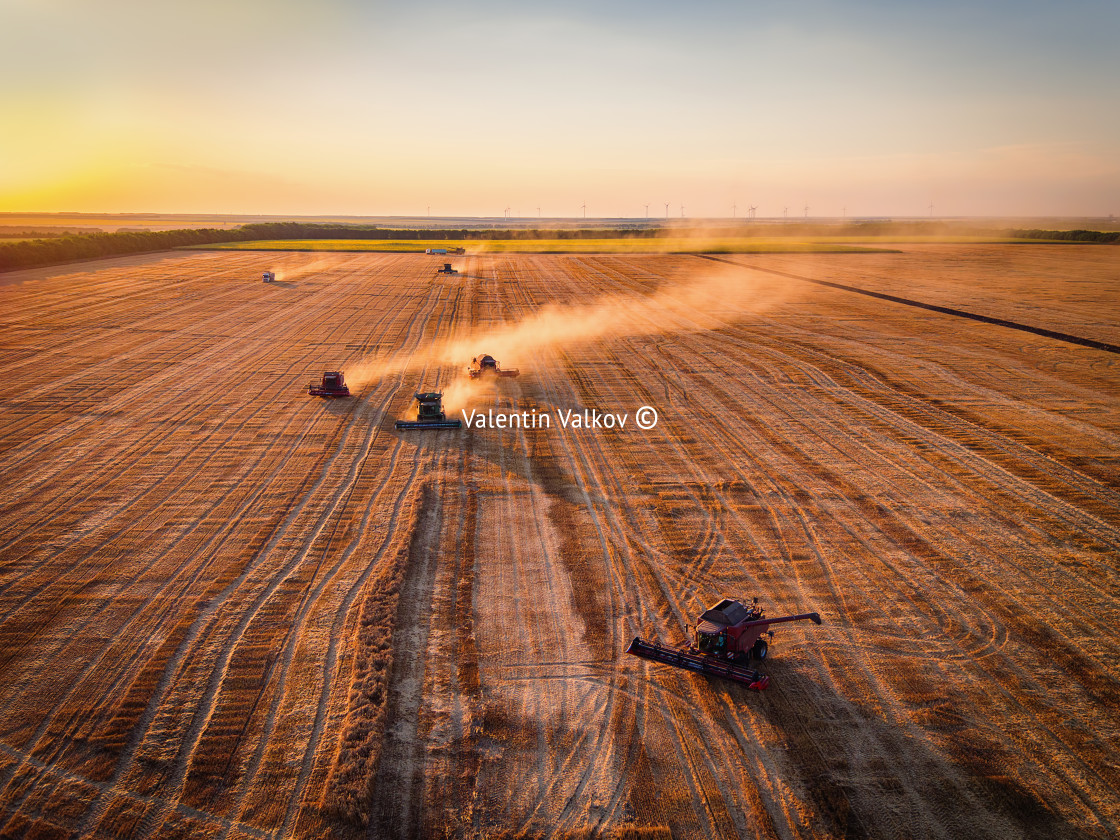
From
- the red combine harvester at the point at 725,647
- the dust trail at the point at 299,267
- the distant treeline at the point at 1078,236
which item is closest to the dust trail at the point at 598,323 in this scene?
the red combine harvester at the point at 725,647

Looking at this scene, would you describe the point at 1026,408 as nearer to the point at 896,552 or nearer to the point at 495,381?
the point at 896,552

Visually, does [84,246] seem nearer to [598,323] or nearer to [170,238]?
[170,238]

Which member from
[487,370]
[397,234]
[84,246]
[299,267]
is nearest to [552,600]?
[487,370]

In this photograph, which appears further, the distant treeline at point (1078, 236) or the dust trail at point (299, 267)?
the distant treeline at point (1078, 236)

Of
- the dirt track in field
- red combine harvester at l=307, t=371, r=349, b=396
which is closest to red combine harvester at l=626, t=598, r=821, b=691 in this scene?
the dirt track in field

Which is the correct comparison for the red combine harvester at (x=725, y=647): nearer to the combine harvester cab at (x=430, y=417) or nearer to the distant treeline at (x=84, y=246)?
the combine harvester cab at (x=430, y=417)

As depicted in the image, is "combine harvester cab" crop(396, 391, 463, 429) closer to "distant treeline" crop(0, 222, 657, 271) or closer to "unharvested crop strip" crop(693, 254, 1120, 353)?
"unharvested crop strip" crop(693, 254, 1120, 353)
